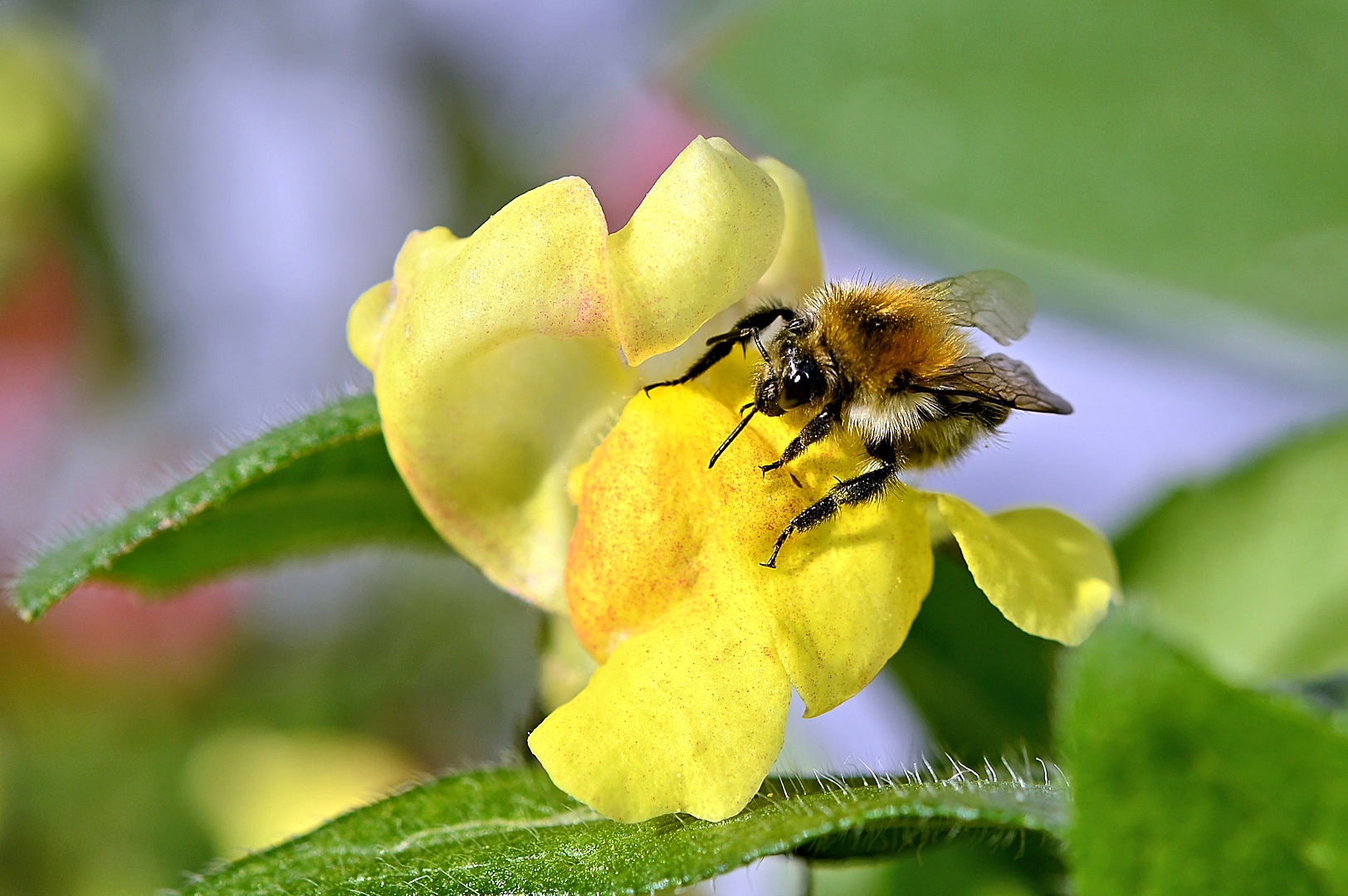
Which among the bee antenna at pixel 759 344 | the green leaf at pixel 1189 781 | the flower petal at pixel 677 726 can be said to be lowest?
the green leaf at pixel 1189 781

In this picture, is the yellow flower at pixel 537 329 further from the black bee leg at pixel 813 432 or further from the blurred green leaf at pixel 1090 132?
the blurred green leaf at pixel 1090 132

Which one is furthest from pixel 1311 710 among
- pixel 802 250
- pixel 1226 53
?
pixel 1226 53

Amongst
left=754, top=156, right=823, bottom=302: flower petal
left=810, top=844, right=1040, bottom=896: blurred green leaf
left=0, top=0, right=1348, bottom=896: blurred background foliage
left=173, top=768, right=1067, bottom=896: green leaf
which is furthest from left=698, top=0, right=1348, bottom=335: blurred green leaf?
Answer: left=173, top=768, right=1067, bottom=896: green leaf

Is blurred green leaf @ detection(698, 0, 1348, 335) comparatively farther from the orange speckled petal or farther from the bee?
the orange speckled petal

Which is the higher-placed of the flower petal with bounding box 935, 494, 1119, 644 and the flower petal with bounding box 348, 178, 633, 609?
the flower petal with bounding box 348, 178, 633, 609

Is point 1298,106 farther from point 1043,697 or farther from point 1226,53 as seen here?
point 1043,697

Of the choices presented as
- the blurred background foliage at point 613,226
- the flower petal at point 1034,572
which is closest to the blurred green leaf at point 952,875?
the blurred background foliage at point 613,226

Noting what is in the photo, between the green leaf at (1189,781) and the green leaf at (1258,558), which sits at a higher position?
the green leaf at (1258,558)

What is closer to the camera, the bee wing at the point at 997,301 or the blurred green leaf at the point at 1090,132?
the bee wing at the point at 997,301
